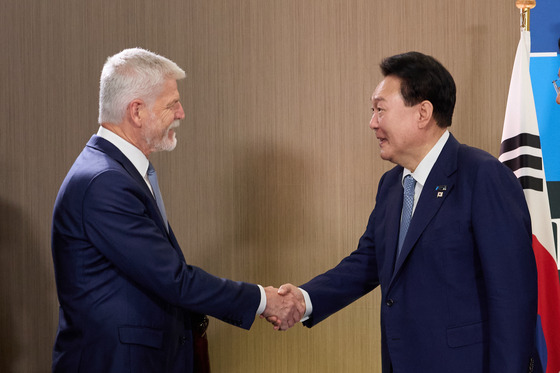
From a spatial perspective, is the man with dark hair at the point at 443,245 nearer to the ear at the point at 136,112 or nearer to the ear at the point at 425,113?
the ear at the point at 425,113

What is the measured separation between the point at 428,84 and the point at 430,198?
41 cm

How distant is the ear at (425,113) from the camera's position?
2061 millimetres

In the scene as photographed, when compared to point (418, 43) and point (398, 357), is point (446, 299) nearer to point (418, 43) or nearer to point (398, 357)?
point (398, 357)

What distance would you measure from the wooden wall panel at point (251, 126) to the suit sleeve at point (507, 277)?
1522 millimetres

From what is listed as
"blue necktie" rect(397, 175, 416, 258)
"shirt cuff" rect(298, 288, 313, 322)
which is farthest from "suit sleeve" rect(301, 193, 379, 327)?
"blue necktie" rect(397, 175, 416, 258)

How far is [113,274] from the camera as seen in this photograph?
2.00 meters

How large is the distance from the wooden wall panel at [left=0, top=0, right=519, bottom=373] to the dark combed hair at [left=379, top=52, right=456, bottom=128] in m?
1.20

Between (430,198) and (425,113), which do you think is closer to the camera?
(430,198)

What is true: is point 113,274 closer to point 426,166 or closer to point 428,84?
point 426,166

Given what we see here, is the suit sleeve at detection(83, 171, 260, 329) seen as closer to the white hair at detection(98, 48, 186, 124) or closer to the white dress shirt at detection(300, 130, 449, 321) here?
the white hair at detection(98, 48, 186, 124)

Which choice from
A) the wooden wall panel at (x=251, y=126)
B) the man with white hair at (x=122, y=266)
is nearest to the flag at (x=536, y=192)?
the wooden wall panel at (x=251, y=126)

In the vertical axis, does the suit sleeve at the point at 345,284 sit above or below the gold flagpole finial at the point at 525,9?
below

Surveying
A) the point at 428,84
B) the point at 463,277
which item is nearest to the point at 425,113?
the point at 428,84

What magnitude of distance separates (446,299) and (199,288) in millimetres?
829
